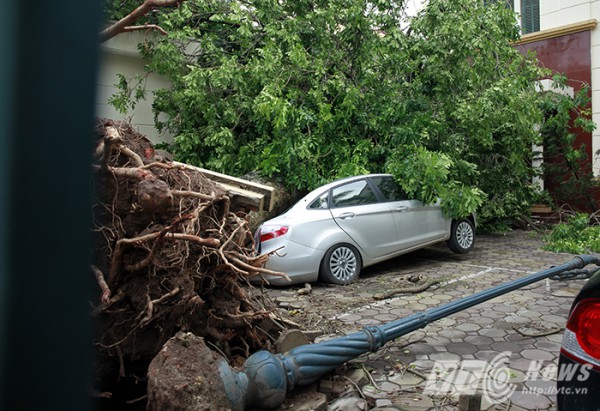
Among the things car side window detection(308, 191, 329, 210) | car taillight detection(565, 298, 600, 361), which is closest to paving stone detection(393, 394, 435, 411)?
car taillight detection(565, 298, 600, 361)

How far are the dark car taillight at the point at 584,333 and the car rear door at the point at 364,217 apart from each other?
15.5 feet

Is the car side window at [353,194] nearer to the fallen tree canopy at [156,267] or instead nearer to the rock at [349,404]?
the fallen tree canopy at [156,267]

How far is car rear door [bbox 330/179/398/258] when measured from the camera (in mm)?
6895

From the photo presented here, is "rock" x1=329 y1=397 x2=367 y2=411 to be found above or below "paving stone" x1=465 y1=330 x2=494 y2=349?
below

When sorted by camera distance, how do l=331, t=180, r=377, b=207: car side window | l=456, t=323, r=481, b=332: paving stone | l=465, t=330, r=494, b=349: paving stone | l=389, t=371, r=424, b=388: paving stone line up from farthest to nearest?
l=331, t=180, r=377, b=207: car side window, l=456, t=323, r=481, b=332: paving stone, l=465, t=330, r=494, b=349: paving stone, l=389, t=371, r=424, b=388: paving stone

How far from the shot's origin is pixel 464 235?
333 inches

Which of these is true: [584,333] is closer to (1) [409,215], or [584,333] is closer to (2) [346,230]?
(2) [346,230]

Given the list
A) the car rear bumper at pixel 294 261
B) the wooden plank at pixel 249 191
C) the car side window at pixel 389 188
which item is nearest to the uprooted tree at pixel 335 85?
the car side window at pixel 389 188

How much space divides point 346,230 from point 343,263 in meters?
0.46

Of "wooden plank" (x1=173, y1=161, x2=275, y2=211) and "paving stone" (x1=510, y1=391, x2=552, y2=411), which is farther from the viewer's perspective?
"wooden plank" (x1=173, y1=161, x2=275, y2=211)

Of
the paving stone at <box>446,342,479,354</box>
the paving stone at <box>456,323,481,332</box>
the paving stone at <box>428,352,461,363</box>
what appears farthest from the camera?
the paving stone at <box>456,323,481,332</box>

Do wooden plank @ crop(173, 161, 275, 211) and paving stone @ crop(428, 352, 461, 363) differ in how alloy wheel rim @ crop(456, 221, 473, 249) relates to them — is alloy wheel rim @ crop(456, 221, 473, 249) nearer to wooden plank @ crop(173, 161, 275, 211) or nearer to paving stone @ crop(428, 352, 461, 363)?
paving stone @ crop(428, 352, 461, 363)

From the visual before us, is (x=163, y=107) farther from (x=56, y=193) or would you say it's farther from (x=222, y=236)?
(x=56, y=193)

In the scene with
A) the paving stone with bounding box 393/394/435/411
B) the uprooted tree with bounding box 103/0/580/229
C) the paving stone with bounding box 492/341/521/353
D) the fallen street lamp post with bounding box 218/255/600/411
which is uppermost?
the uprooted tree with bounding box 103/0/580/229
